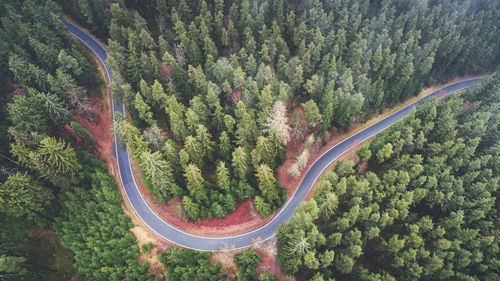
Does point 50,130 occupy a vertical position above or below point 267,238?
above

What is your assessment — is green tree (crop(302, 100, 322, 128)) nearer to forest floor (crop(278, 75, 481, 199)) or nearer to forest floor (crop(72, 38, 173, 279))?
forest floor (crop(278, 75, 481, 199))

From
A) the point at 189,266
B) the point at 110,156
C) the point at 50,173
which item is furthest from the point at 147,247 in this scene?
the point at 110,156

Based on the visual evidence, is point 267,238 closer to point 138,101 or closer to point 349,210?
point 349,210

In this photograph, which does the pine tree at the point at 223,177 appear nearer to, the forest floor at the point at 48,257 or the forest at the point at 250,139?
the forest at the point at 250,139

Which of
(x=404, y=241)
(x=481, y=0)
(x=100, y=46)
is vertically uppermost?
(x=481, y=0)

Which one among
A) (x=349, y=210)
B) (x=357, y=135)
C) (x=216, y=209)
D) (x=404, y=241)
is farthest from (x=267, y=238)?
(x=357, y=135)

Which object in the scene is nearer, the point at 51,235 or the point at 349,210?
the point at 349,210

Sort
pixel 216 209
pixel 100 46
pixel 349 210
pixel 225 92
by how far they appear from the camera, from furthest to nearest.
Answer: pixel 100 46
pixel 225 92
pixel 216 209
pixel 349 210

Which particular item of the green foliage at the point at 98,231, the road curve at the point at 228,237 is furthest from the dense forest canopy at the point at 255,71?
the green foliage at the point at 98,231
